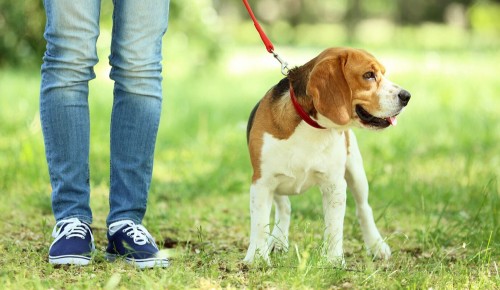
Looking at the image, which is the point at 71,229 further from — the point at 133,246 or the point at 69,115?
the point at 69,115

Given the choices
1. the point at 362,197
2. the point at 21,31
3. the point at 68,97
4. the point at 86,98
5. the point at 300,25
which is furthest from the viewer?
the point at 300,25

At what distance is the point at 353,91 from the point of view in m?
3.66

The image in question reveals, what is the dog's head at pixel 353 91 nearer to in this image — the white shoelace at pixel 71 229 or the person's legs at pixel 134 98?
the person's legs at pixel 134 98

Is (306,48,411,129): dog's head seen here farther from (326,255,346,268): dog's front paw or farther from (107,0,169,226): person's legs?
(107,0,169,226): person's legs

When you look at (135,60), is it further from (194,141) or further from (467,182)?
(194,141)

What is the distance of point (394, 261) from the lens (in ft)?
13.0

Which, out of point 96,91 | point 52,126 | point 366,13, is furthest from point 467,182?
point 366,13

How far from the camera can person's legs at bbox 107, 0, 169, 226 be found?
145 inches

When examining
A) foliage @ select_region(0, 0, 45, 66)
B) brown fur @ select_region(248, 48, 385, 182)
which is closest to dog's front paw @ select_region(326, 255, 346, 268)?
brown fur @ select_region(248, 48, 385, 182)

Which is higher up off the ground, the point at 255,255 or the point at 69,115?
the point at 69,115

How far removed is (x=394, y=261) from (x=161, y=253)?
1.15 m

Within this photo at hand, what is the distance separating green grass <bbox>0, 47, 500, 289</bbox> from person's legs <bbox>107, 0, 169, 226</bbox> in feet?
1.05

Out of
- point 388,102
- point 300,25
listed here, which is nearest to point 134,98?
point 388,102

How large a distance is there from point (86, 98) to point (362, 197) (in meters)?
1.55
